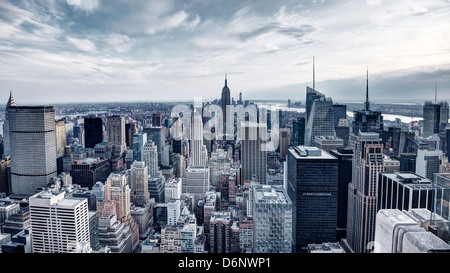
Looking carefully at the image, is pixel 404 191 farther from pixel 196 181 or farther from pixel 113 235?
pixel 196 181

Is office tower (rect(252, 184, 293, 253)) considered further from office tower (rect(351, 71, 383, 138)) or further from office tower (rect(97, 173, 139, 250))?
office tower (rect(351, 71, 383, 138))

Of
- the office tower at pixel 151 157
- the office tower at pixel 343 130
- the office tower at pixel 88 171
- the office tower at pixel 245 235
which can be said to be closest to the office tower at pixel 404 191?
the office tower at pixel 245 235

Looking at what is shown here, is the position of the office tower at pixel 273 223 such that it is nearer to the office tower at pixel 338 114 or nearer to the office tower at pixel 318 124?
the office tower at pixel 338 114

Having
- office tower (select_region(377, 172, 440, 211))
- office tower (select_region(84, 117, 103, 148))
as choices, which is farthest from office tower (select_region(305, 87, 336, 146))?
office tower (select_region(84, 117, 103, 148))

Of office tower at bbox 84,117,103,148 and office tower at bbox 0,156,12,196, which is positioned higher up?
office tower at bbox 84,117,103,148
